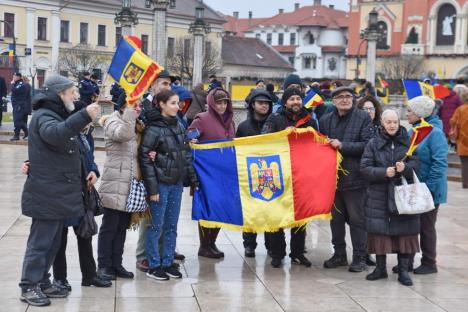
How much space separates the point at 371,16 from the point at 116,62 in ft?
97.2

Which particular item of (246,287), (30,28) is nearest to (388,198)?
(246,287)

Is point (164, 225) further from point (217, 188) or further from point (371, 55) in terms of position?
point (371, 55)

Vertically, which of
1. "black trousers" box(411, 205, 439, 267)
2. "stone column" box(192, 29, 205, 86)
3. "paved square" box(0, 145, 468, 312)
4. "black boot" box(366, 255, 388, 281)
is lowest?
"paved square" box(0, 145, 468, 312)

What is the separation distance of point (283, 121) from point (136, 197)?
1.93 meters

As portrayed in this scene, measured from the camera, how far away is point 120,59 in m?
7.07

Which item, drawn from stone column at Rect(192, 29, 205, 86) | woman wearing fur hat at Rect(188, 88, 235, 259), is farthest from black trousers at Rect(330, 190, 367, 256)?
stone column at Rect(192, 29, 205, 86)

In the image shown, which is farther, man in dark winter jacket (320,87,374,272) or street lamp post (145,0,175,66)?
street lamp post (145,0,175,66)

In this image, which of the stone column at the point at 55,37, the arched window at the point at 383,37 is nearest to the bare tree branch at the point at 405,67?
the arched window at the point at 383,37

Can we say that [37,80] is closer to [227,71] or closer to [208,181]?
[227,71]

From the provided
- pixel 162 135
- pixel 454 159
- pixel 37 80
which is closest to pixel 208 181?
pixel 162 135

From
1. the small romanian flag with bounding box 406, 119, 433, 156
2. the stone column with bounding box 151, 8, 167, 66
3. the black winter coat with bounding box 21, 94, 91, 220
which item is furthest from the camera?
the stone column with bounding box 151, 8, 167, 66

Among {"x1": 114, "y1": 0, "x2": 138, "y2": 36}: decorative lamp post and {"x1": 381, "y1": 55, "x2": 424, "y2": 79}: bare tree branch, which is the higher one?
{"x1": 381, "y1": 55, "x2": 424, "y2": 79}: bare tree branch

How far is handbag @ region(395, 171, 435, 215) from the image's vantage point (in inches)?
292

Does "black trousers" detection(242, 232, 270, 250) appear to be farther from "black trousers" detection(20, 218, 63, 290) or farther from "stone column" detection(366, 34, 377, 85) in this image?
"stone column" detection(366, 34, 377, 85)
